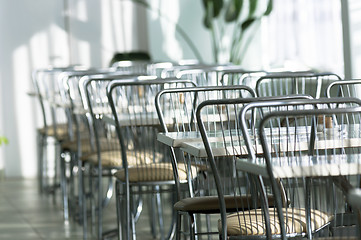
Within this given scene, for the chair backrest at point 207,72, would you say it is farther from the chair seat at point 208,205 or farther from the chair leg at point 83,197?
the chair seat at point 208,205

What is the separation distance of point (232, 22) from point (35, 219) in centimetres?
306

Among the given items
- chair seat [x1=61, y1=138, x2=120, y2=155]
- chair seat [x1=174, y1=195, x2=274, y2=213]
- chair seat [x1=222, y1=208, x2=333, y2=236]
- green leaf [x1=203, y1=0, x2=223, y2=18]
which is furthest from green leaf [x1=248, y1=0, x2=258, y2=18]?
chair seat [x1=222, y1=208, x2=333, y2=236]

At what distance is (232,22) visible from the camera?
7.80m

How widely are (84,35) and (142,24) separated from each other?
0.67 metres

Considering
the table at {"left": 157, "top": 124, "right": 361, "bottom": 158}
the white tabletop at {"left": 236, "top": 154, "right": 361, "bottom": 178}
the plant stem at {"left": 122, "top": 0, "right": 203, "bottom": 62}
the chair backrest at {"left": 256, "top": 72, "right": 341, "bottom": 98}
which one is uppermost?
the plant stem at {"left": 122, "top": 0, "right": 203, "bottom": 62}

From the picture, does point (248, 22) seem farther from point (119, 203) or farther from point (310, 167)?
point (310, 167)

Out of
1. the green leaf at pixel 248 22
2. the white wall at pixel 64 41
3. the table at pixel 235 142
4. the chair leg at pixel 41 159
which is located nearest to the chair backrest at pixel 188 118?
the table at pixel 235 142

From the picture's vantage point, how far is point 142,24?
28.3 ft

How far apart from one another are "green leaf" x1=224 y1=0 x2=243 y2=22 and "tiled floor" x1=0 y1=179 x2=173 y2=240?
2.32 m

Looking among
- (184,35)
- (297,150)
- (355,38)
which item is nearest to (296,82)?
(355,38)

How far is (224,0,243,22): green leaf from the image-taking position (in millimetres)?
7445

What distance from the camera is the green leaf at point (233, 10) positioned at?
745 centimetres

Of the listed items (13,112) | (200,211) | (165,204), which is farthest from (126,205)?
(13,112)

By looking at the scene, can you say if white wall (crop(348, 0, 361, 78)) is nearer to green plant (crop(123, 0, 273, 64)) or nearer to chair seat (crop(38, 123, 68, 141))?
green plant (crop(123, 0, 273, 64))
